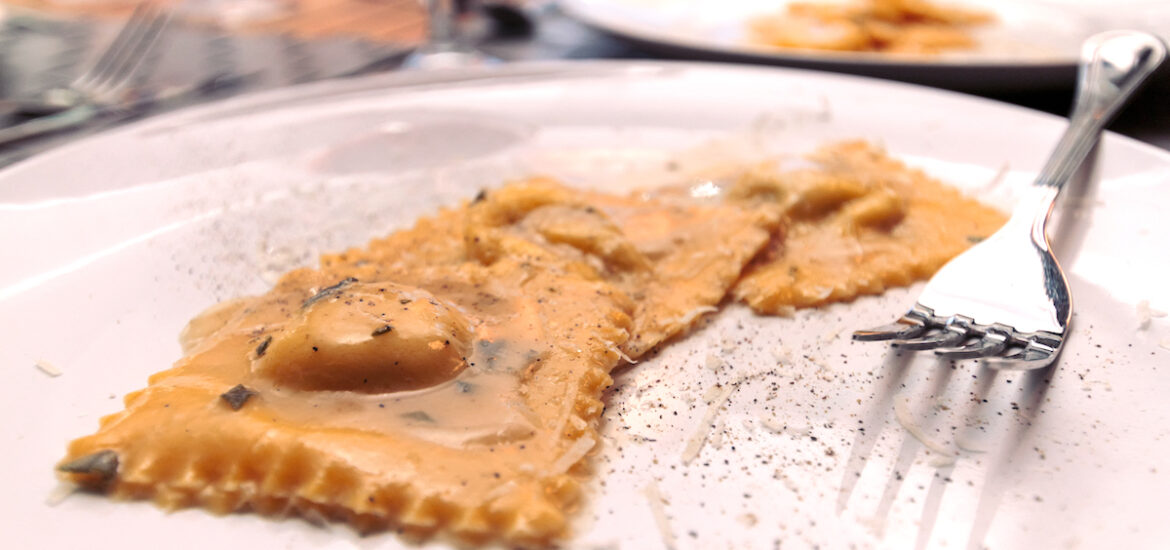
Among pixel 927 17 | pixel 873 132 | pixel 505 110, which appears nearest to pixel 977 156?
pixel 873 132

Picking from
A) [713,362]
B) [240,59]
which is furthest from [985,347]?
[240,59]

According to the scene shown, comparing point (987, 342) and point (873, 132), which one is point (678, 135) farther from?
point (987, 342)

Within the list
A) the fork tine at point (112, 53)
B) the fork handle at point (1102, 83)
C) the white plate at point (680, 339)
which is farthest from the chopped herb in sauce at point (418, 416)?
the fork tine at point (112, 53)

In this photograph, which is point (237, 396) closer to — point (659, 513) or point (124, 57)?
point (659, 513)

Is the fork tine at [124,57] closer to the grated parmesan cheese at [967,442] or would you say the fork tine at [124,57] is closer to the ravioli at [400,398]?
the ravioli at [400,398]

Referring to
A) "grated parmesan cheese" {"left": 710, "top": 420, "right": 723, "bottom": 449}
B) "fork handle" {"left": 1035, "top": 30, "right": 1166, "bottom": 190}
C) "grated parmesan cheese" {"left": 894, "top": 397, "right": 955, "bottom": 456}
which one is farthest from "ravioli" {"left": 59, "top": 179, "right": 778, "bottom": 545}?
"fork handle" {"left": 1035, "top": 30, "right": 1166, "bottom": 190}

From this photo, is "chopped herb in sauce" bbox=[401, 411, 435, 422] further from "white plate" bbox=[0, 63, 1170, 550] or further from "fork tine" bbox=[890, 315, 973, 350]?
"fork tine" bbox=[890, 315, 973, 350]
